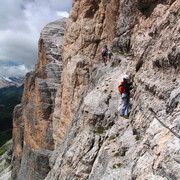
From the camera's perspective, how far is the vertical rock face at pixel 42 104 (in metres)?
39.2

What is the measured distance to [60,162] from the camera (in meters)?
16.4

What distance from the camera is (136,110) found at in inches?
458

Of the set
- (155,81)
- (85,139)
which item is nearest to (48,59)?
(85,139)

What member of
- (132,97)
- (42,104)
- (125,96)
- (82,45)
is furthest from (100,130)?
(42,104)

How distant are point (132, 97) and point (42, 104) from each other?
31.5 m

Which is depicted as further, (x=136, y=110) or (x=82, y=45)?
(x=82, y=45)

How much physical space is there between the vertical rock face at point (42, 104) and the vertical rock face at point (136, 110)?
23.1 metres

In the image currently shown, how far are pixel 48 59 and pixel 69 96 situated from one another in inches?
712

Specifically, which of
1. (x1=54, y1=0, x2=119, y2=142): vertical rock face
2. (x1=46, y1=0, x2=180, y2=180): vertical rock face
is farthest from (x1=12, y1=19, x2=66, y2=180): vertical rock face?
(x1=46, y1=0, x2=180, y2=180): vertical rock face

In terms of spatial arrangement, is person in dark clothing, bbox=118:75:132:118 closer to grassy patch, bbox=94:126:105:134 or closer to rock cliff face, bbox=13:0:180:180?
rock cliff face, bbox=13:0:180:180

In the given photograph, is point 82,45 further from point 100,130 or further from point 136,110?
point 136,110

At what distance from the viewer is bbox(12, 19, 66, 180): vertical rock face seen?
129 ft

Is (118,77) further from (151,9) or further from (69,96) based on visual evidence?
(69,96)

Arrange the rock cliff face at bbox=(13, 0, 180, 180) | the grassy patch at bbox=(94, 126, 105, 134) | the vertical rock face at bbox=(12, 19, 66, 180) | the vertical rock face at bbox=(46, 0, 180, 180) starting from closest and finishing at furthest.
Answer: the vertical rock face at bbox=(46, 0, 180, 180), the rock cliff face at bbox=(13, 0, 180, 180), the grassy patch at bbox=(94, 126, 105, 134), the vertical rock face at bbox=(12, 19, 66, 180)
